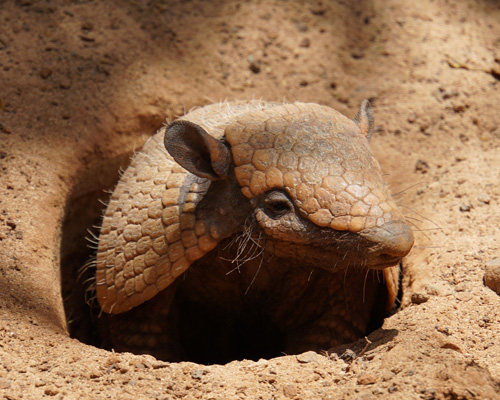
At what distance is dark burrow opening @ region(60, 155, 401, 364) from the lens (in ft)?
16.1

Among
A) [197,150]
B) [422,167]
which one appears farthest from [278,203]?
[422,167]

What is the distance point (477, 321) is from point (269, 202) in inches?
54.0

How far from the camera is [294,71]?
6207 millimetres

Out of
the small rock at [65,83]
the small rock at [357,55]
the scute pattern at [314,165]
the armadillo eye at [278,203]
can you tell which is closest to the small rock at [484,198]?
the scute pattern at [314,165]

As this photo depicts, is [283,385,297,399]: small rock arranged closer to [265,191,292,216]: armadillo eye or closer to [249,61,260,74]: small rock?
[265,191,292,216]: armadillo eye

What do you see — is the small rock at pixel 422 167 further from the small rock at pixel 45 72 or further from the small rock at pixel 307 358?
the small rock at pixel 45 72

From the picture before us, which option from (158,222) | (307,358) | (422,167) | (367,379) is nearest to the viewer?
(367,379)

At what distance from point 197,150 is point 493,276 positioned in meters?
1.93

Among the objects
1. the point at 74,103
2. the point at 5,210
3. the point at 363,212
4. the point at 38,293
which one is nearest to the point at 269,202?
the point at 363,212

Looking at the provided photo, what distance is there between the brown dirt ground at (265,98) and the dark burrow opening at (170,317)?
36 millimetres

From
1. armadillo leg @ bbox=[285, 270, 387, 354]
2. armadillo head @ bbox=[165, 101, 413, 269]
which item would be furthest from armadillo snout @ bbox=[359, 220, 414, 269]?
armadillo leg @ bbox=[285, 270, 387, 354]

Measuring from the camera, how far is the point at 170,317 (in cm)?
473

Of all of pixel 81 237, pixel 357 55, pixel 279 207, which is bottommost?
pixel 81 237

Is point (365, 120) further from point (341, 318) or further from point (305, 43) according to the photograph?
point (305, 43)
